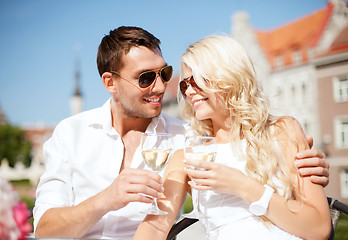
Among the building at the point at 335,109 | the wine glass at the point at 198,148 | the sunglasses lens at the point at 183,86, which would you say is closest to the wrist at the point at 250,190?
the wine glass at the point at 198,148

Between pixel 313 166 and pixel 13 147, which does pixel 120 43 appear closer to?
pixel 313 166

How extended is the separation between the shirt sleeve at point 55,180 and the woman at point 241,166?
2.52ft

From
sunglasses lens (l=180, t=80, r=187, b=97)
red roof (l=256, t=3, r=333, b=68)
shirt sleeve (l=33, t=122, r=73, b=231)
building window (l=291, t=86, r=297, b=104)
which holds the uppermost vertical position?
red roof (l=256, t=3, r=333, b=68)

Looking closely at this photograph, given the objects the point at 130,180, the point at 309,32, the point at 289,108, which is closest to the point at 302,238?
the point at 130,180

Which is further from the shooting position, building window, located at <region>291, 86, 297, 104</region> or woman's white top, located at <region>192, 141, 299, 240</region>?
building window, located at <region>291, 86, 297, 104</region>

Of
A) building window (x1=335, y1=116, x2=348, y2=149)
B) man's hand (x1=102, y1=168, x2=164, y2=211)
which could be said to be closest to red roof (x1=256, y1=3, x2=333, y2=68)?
building window (x1=335, y1=116, x2=348, y2=149)

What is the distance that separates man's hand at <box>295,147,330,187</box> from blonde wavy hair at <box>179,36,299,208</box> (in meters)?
0.19

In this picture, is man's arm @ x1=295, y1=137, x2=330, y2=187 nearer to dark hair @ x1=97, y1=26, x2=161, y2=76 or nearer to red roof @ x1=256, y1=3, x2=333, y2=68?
dark hair @ x1=97, y1=26, x2=161, y2=76

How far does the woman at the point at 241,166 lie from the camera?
6.98 ft

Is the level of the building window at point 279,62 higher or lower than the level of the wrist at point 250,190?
higher

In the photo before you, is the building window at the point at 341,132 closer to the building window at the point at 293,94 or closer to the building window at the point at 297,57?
the building window at the point at 293,94

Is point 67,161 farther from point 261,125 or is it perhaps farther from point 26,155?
point 26,155

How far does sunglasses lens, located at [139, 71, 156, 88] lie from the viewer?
3.13m

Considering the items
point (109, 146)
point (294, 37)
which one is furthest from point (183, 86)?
point (294, 37)
